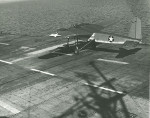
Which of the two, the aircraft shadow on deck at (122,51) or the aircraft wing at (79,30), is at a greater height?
the aircraft wing at (79,30)

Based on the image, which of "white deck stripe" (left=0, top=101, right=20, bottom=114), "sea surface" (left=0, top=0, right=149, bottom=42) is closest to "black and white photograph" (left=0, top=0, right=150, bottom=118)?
"white deck stripe" (left=0, top=101, right=20, bottom=114)

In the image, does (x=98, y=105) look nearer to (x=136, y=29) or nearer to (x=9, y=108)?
(x=9, y=108)

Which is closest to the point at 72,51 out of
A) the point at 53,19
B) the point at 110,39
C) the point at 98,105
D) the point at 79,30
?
the point at 79,30

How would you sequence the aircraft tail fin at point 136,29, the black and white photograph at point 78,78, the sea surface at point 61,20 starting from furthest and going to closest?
the sea surface at point 61,20, the aircraft tail fin at point 136,29, the black and white photograph at point 78,78

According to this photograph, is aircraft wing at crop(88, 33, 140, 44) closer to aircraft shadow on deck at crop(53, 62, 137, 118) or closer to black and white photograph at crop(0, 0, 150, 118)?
black and white photograph at crop(0, 0, 150, 118)

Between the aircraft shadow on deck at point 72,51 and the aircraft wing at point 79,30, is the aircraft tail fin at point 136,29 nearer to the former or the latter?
the aircraft shadow on deck at point 72,51

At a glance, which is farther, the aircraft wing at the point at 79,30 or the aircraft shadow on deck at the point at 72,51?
the aircraft wing at the point at 79,30

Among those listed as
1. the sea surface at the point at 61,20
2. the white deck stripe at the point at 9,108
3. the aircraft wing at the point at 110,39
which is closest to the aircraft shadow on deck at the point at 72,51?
the aircraft wing at the point at 110,39

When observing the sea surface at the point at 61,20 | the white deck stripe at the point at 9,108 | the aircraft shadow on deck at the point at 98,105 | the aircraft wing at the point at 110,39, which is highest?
the aircraft wing at the point at 110,39

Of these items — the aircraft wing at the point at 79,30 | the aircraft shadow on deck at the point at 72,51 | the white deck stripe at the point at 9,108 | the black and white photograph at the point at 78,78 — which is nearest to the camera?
the black and white photograph at the point at 78,78
